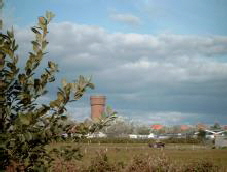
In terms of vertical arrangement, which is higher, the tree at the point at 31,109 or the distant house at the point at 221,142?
the tree at the point at 31,109

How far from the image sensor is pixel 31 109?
3.59 m

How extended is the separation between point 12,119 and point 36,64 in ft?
2.03

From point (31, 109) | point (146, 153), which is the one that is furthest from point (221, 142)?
point (31, 109)

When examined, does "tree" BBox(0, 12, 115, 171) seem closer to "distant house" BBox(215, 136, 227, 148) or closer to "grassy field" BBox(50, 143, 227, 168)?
"grassy field" BBox(50, 143, 227, 168)

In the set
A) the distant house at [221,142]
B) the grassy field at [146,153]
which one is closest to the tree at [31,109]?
the grassy field at [146,153]

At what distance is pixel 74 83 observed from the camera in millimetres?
3688

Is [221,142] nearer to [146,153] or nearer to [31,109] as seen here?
[146,153]

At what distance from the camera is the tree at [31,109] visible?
3258 mm

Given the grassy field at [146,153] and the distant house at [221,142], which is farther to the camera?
the distant house at [221,142]

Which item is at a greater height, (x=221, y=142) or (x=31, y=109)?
(x=31, y=109)

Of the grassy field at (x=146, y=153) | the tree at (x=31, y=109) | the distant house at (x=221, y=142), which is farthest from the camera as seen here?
the distant house at (x=221, y=142)

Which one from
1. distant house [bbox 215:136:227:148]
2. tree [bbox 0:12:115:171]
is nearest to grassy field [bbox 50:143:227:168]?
tree [bbox 0:12:115:171]

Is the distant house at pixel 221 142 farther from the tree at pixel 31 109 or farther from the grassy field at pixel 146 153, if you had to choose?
the tree at pixel 31 109

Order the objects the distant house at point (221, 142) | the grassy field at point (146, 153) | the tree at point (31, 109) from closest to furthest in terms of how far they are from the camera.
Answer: the tree at point (31, 109) → the grassy field at point (146, 153) → the distant house at point (221, 142)
